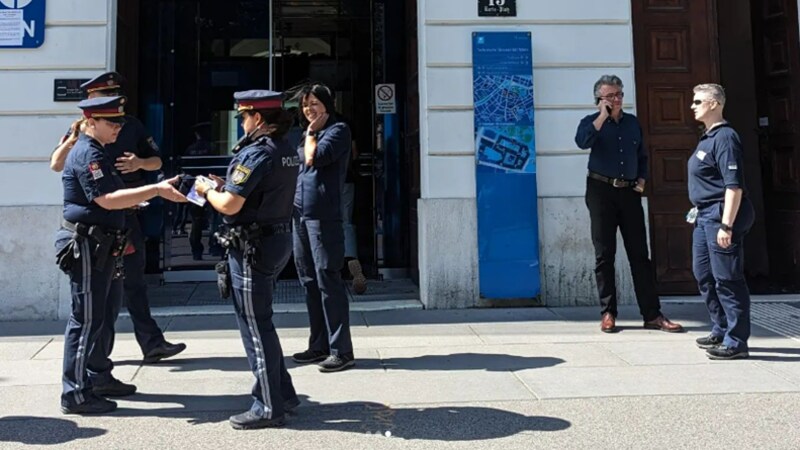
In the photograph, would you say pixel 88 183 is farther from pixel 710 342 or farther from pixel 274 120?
pixel 710 342

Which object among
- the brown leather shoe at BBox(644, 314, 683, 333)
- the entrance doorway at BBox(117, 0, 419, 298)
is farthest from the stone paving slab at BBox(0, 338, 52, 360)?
the brown leather shoe at BBox(644, 314, 683, 333)

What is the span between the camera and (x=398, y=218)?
9523 mm

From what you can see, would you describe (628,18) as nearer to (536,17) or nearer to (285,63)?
(536,17)

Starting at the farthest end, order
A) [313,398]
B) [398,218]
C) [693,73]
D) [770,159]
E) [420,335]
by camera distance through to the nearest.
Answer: [398,218] → [770,159] → [693,73] → [420,335] → [313,398]

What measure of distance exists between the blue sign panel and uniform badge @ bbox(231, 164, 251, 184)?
15.6 feet

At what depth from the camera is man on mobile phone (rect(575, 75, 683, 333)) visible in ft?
20.7

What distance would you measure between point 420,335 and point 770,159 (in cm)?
558

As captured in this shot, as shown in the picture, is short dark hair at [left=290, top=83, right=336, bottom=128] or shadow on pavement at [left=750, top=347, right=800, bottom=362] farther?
shadow on pavement at [left=750, top=347, right=800, bottom=362]

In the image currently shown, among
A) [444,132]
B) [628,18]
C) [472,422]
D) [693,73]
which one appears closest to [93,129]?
[472,422]

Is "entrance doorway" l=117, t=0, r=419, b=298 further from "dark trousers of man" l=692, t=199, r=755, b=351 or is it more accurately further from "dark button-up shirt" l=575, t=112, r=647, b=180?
"dark trousers of man" l=692, t=199, r=755, b=351

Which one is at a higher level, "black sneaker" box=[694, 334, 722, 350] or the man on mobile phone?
the man on mobile phone

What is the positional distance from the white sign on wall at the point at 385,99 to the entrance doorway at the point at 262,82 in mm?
106

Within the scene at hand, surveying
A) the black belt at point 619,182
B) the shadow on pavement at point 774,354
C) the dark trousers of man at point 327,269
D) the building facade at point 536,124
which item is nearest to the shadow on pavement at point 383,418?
the dark trousers of man at point 327,269

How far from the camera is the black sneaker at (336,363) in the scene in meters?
5.16
